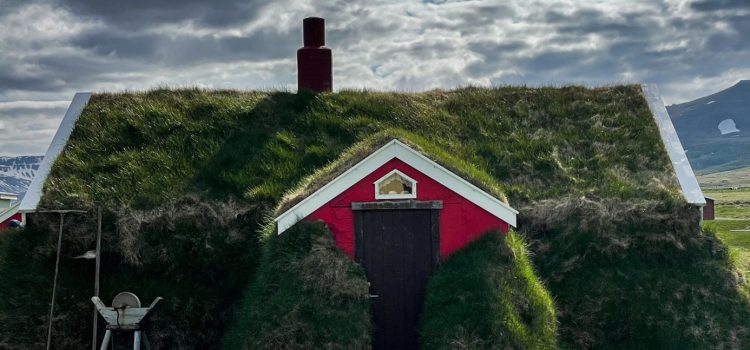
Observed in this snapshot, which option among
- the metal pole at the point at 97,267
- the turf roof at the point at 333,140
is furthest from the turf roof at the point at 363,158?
the metal pole at the point at 97,267

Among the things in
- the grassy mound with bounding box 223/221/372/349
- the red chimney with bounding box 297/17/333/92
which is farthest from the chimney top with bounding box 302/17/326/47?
the grassy mound with bounding box 223/221/372/349

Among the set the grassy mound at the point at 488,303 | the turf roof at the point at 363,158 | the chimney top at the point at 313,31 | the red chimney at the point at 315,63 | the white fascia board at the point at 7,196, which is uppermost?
the chimney top at the point at 313,31

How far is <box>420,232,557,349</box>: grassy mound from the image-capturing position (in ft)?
36.7

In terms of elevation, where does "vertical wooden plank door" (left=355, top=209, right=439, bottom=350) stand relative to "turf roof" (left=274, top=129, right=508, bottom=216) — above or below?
below

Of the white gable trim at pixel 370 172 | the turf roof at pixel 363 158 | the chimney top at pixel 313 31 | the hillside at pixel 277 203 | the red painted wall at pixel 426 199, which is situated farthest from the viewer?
the chimney top at pixel 313 31

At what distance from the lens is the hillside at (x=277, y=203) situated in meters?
13.4

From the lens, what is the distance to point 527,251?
533 inches

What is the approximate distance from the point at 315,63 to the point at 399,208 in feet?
26.1

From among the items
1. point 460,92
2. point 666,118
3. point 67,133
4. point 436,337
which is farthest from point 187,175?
point 666,118

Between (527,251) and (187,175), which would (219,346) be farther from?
(527,251)

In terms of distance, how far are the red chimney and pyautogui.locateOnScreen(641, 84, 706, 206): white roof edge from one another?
8.24 metres

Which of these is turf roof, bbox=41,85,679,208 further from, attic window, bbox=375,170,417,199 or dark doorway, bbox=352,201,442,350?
dark doorway, bbox=352,201,442,350

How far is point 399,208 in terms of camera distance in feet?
41.5

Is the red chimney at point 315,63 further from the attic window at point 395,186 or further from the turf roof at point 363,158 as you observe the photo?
the attic window at point 395,186
